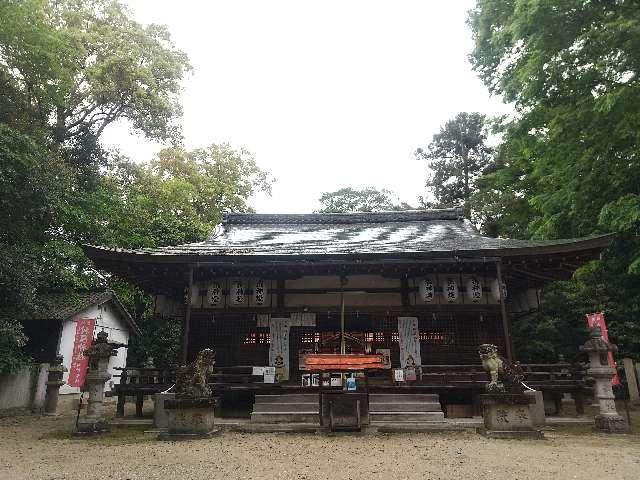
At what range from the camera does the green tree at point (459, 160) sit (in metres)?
37.7

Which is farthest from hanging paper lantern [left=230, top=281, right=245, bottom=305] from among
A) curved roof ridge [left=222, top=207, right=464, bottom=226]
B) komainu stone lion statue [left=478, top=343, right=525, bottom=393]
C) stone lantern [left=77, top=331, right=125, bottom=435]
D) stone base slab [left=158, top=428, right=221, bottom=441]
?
curved roof ridge [left=222, top=207, right=464, bottom=226]

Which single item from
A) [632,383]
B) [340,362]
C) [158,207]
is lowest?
[632,383]

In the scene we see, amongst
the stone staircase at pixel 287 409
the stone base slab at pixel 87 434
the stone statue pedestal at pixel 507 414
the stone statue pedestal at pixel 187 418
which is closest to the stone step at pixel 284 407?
the stone staircase at pixel 287 409

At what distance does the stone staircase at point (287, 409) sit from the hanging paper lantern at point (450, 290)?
5.39 metres

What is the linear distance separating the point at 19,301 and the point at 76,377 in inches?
134

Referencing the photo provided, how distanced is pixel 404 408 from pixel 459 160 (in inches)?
1196

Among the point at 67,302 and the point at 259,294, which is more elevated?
the point at 67,302

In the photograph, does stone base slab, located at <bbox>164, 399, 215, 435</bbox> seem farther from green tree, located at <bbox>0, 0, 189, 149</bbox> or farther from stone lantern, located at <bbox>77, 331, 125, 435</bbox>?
green tree, located at <bbox>0, 0, 189, 149</bbox>

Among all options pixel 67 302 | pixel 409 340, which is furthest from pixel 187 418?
pixel 67 302

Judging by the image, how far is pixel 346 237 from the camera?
1861 centimetres

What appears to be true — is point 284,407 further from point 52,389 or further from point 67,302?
point 67,302

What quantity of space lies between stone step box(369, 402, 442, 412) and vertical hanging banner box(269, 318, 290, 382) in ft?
11.7

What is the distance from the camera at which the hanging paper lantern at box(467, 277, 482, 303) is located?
14.3 metres

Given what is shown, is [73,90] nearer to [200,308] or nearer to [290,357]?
[200,308]
